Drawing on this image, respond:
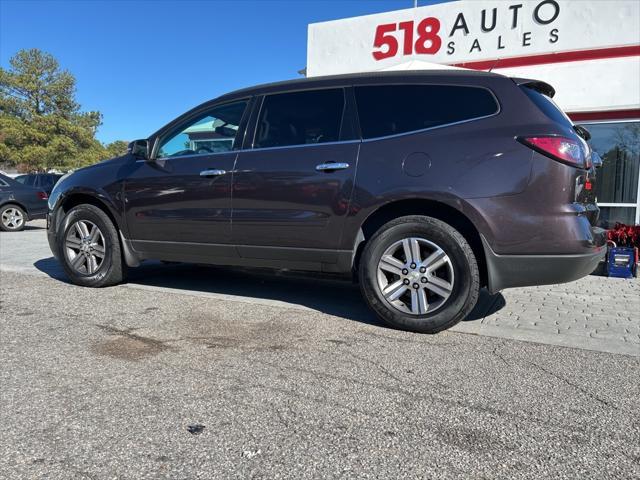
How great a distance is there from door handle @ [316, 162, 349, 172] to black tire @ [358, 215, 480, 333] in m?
0.58

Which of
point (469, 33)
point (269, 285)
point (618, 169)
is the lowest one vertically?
point (269, 285)

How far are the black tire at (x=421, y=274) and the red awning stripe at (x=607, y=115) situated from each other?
24.3ft

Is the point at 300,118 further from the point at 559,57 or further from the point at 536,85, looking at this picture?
the point at 559,57

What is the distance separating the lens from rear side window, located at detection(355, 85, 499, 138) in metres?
3.74

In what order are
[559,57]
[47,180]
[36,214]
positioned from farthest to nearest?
[47,180]
[36,214]
[559,57]

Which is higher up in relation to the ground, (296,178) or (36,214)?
(296,178)

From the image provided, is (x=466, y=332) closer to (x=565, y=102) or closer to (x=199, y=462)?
(x=199, y=462)

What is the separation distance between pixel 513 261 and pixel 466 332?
700 millimetres

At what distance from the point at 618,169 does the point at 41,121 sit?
38214mm

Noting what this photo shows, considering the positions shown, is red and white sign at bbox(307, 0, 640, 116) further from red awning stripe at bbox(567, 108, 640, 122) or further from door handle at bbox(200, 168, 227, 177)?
door handle at bbox(200, 168, 227, 177)

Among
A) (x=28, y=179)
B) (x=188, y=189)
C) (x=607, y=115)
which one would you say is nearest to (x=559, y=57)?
(x=607, y=115)

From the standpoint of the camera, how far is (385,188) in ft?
12.6

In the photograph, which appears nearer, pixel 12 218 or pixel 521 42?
pixel 521 42

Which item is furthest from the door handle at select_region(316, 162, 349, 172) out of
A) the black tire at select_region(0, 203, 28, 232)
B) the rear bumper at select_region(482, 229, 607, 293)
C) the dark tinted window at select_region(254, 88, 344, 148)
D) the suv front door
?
the black tire at select_region(0, 203, 28, 232)
